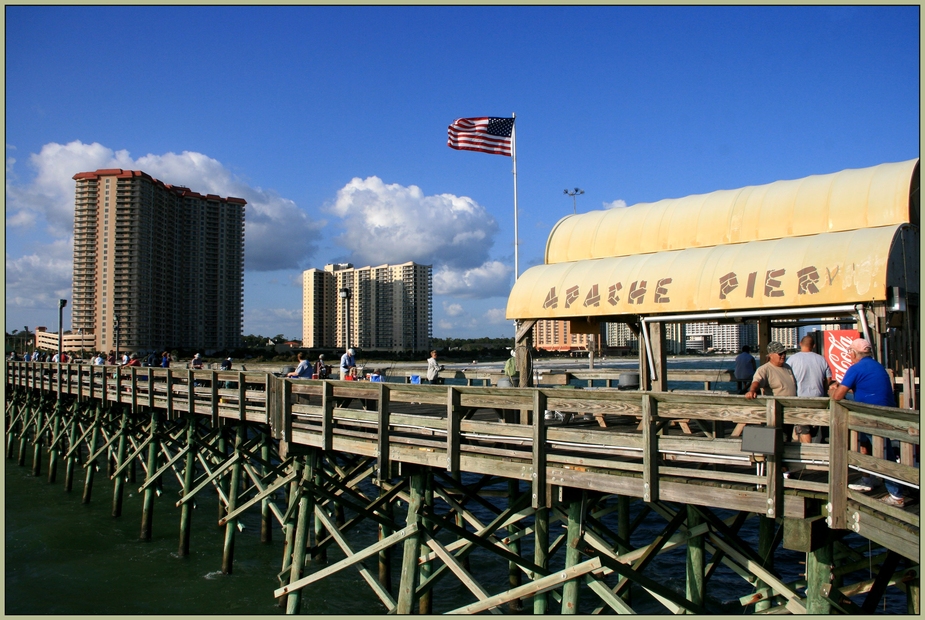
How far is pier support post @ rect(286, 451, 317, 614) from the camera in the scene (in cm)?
1126

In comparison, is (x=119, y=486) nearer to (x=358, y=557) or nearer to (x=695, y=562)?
(x=358, y=557)

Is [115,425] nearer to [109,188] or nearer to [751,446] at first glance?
[751,446]

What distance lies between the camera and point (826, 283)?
9.55m

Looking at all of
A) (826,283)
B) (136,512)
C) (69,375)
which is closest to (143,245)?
(69,375)

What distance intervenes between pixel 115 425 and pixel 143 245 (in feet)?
205

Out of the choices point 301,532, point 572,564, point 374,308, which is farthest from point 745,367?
point 374,308

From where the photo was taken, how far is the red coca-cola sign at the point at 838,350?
964 centimetres

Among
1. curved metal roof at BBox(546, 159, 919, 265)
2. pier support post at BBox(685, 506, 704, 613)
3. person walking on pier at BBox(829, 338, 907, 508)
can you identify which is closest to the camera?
person walking on pier at BBox(829, 338, 907, 508)

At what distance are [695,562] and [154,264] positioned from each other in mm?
86114

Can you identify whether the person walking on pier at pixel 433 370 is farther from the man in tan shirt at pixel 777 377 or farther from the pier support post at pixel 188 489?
the man in tan shirt at pixel 777 377

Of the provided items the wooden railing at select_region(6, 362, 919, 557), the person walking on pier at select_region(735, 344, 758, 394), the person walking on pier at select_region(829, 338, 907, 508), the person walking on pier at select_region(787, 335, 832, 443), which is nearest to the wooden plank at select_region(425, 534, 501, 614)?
the wooden railing at select_region(6, 362, 919, 557)

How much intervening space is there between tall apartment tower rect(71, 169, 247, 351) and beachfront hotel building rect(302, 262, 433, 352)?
43.0 feet

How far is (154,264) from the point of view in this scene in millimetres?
83438

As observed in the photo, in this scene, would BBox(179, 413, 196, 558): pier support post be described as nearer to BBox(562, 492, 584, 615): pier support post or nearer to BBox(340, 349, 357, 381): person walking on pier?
BBox(340, 349, 357, 381): person walking on pier
